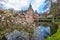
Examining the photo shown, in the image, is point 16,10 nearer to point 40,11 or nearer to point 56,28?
point 40,11

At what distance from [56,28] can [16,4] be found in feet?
3.85

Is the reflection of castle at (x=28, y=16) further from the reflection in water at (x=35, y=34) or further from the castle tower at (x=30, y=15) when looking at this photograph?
the reflection in water at (x=35, y=34)

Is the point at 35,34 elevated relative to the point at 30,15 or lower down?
lower down

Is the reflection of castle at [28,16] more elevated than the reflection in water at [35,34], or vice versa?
the reflection of castle at [28,16]

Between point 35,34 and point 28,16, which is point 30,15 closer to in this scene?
A: point 28,16

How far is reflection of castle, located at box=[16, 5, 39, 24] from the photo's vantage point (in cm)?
498

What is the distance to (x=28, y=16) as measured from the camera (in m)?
5.02

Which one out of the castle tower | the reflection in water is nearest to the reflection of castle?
the castle tower

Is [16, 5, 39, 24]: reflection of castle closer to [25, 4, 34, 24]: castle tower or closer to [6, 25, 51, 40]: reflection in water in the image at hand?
[25, 4, 34, 24]: castle tower

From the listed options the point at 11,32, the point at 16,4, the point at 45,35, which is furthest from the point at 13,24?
the point at 45,35

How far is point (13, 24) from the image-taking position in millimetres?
4941

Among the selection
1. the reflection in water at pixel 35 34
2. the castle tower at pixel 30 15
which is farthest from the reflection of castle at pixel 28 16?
the reflection in water at pixel 35 34

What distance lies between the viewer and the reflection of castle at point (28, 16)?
4.98m

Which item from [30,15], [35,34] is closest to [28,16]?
[30,15]
